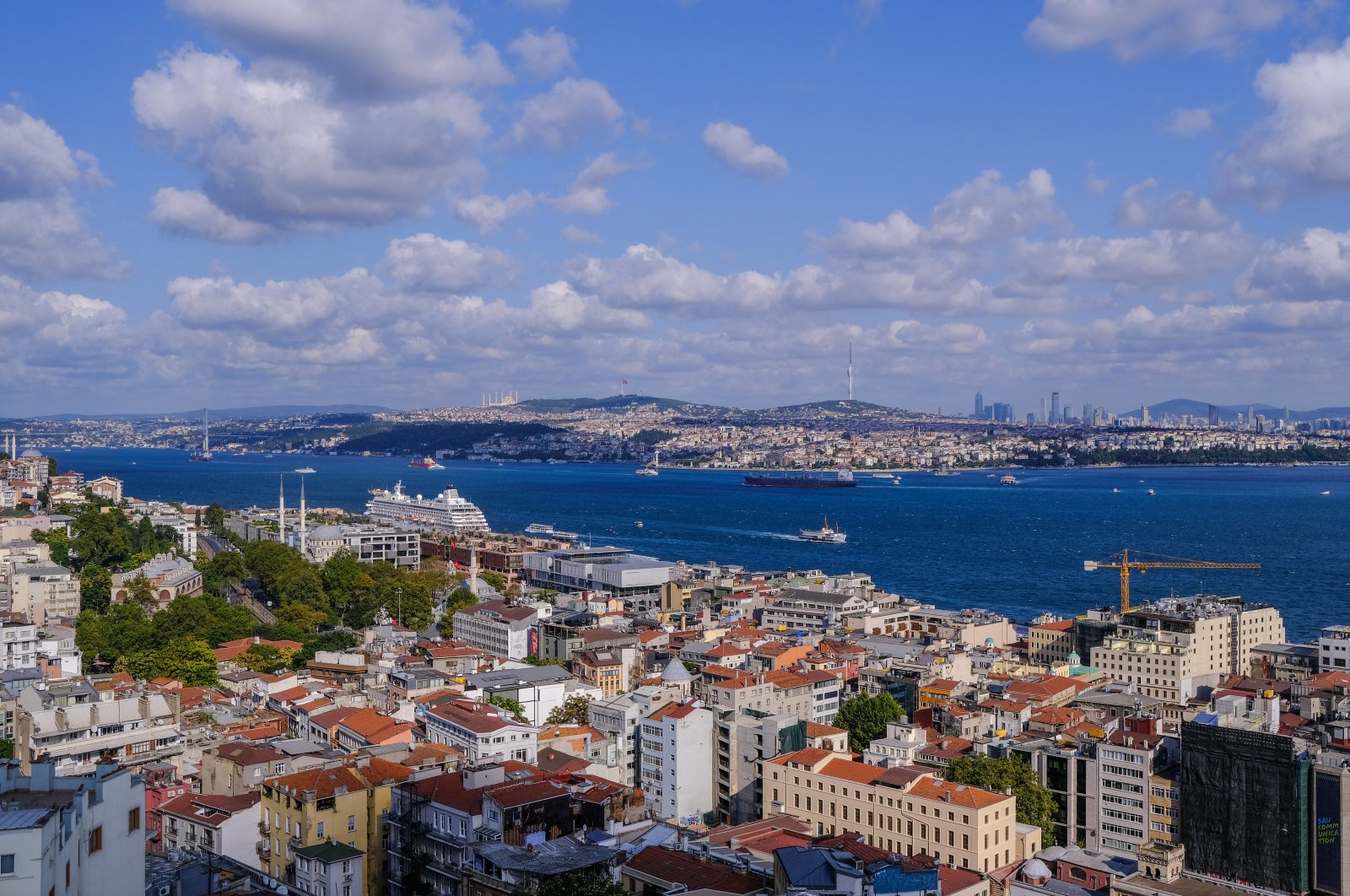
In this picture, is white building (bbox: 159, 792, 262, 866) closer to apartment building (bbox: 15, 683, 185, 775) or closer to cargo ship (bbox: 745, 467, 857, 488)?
apartment building (bbox: 15, 683, 185, 775)

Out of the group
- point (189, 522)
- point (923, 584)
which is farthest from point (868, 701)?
point (189, 522)

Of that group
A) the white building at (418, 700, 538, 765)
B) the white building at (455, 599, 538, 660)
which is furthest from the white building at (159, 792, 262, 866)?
the white building at (455, 599, 538, 660)

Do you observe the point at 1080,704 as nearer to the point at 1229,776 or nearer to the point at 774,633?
the point at 1229,776

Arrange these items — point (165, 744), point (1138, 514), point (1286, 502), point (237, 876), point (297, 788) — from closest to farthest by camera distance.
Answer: point (237, 876), point (297, 788), point (165, 744), point (1138, 514), point (1286, 502)

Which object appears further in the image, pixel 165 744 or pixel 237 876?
pixel 165 744

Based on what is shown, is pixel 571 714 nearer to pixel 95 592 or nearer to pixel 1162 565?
pixel 95 592

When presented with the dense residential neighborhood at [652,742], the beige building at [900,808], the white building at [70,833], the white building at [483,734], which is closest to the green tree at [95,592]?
the dense residential neighborhood at [652,742]

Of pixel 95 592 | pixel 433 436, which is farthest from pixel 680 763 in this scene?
pixel 433 436

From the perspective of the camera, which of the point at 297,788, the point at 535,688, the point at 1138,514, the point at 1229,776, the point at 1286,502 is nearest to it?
the point at 297,788
